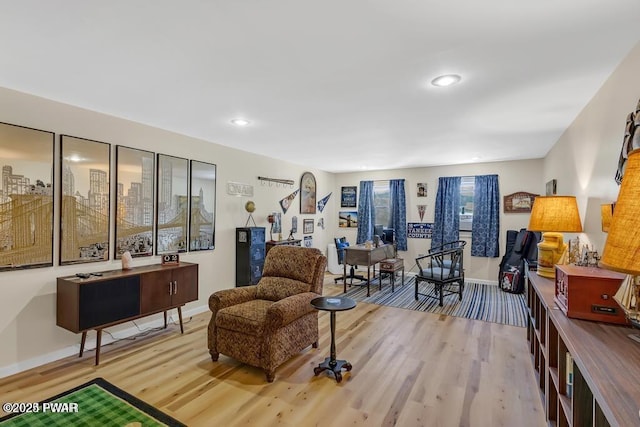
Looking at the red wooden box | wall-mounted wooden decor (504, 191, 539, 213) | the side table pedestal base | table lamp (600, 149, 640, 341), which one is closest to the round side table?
the side table pedestal base

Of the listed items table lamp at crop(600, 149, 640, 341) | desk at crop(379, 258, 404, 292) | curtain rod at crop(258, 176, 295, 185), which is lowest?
desk at crop(379, 258, 404, 292)

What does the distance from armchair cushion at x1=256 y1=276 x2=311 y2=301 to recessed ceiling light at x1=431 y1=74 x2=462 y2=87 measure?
2.18 meters

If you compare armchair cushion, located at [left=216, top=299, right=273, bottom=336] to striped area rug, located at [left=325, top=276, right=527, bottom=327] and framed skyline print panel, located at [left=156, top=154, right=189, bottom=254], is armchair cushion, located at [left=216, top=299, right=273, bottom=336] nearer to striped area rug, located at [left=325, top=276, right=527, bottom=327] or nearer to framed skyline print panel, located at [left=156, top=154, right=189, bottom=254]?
framed skyline print panel, located at [left=156, top=154, right=189, bottom=254]

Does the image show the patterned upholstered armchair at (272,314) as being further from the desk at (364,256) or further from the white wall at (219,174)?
the desk at (364,256)

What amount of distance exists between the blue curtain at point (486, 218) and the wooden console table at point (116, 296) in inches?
210

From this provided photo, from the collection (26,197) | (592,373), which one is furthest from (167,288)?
(592,373)

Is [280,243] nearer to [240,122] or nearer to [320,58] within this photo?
[240,122]

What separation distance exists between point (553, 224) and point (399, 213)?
14.2ft

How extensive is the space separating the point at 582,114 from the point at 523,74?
127cm

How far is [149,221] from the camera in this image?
3.73 m

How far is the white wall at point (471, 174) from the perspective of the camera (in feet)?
19.4

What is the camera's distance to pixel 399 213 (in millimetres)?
6965

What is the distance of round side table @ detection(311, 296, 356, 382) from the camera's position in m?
2.66

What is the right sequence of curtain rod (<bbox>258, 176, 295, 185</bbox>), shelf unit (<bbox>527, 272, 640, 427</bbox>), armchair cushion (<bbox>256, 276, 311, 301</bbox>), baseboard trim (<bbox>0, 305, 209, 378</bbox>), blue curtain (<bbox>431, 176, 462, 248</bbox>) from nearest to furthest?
shelf unit (<bbox>527, 272, 640, 427</bbox>)
baseboard trim (<bbox>0, 305, 209, 378</bbox>)
armchair cushion (<bbox>256, 276, 311, 301</bbox>)
curtain rod (<bbox>258, 176, 295, 185</bbox>)
blue curtain (<bbox>431, 176, 462, 248</bbox>)
